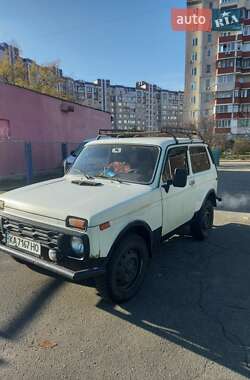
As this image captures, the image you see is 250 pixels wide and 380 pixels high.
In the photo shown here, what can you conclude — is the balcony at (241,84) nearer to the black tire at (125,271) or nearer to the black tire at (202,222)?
the black tire at (202,222)

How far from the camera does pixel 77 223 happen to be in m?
2.78

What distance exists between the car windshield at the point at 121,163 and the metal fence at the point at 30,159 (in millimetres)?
7984

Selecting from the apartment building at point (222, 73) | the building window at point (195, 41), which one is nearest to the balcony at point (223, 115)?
the apartment building at point (222, 73)

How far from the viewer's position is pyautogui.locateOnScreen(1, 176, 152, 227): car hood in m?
2.89

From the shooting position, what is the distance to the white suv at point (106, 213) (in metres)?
2.84

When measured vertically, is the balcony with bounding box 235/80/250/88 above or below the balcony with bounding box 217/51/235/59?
below

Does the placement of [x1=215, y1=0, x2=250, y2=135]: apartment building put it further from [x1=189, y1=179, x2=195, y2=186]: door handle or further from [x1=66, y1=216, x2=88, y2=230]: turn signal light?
[x1=66, y1=216, x2=88, y2=230]: turn signal light

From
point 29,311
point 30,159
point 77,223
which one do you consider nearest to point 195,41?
point 30,159

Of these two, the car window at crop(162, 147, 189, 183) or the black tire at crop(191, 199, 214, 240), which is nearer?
the car window at crop(162, 147, 189, 183)

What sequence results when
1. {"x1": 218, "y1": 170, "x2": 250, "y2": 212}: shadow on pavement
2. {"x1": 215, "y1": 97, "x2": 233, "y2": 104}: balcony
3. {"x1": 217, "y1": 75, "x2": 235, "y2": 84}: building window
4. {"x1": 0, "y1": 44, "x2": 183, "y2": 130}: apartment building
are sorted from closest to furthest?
1. {"x1": 218, "y1": 170, "x2": 250, "y2": 212}: shadow on pavement
2. {"x1": 217, "y1": 75, "x2": 235, "y2": 84}: building window
3. {"x1": 215, "y1": 97, "x2": 233, "y2": 104}: balcony
4. {"x1": 0, "y1": 44, "x2": 183, "y2": 130}: apartment building

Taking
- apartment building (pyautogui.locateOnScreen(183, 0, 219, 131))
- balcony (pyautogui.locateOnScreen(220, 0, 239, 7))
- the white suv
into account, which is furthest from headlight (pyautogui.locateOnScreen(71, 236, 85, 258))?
balcony (pyautogui.locateOnScreen(220, 0, 239, 7))

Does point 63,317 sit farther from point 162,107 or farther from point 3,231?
point 162,107

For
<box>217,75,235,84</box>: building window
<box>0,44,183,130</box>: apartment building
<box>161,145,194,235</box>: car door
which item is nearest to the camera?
<box>161,145,194,235</box>: car door

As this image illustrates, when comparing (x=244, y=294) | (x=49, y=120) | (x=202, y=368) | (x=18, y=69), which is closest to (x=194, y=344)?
(x=202, y=368)
